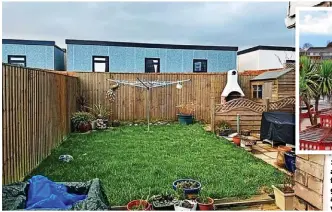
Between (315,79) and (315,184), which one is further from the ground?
(315,79)

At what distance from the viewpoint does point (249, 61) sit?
17172mm

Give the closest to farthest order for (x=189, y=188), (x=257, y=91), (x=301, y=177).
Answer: (x=301, y=177)
(x=189, y=188)
(x=257, y=91)

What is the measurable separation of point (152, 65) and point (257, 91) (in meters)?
5.58

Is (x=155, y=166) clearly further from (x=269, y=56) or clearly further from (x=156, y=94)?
(x=269, y=56)

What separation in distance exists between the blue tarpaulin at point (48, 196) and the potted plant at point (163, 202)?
2.73ft

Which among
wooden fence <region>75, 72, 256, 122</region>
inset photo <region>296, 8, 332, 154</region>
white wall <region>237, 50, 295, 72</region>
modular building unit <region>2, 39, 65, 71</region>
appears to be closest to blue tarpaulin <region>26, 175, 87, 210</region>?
inset photo <region>296, 8, 332, 154</region>

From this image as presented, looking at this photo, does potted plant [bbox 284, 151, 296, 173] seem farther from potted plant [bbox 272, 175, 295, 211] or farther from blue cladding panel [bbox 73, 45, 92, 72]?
blue cladding panel [bbox 73, 45, 92, 72]

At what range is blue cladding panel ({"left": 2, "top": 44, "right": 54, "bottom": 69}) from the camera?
13648 mm

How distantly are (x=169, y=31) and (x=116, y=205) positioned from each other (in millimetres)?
9150

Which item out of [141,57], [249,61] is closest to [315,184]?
[141,57]

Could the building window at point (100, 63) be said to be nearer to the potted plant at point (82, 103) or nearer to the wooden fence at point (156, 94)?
the wooden fence at point (156, 94)

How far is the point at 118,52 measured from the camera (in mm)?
14219

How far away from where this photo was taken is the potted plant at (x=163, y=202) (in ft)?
10.5

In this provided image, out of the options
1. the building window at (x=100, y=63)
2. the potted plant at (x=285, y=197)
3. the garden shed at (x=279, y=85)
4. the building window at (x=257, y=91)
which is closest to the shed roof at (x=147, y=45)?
the building window at (x=100, y=63)
